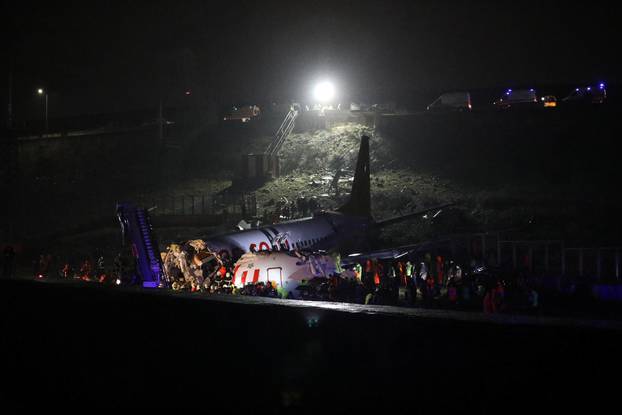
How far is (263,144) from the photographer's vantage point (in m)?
62.4

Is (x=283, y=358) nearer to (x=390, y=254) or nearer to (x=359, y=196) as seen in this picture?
(x=390, y=254)

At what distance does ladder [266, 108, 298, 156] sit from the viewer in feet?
191

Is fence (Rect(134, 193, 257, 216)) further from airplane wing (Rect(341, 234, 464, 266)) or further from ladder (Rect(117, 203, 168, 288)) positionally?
ladder (Rect(117, 203, 168, 288))

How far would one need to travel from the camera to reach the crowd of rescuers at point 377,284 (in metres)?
18.3

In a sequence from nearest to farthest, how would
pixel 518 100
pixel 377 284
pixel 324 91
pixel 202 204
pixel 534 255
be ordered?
pixel 377 284, pixel 534 255, pixel 202 204, pixel 518 100, pixel 324 91

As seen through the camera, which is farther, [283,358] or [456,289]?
[456,289]

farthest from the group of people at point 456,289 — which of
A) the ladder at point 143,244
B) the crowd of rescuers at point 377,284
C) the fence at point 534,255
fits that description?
the ladder at point 143,244

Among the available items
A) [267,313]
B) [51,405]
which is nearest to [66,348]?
[51,405]

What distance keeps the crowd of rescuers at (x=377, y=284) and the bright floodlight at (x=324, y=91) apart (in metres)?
42.1

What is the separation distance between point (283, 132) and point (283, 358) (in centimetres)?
5693

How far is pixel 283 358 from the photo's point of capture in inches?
214

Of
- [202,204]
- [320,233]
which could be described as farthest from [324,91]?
[320,233]

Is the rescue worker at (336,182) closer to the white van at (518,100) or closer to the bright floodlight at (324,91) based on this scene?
the bright floodlight at (324,91)

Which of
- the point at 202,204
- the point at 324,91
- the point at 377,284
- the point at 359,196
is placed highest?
the point at 324,91
